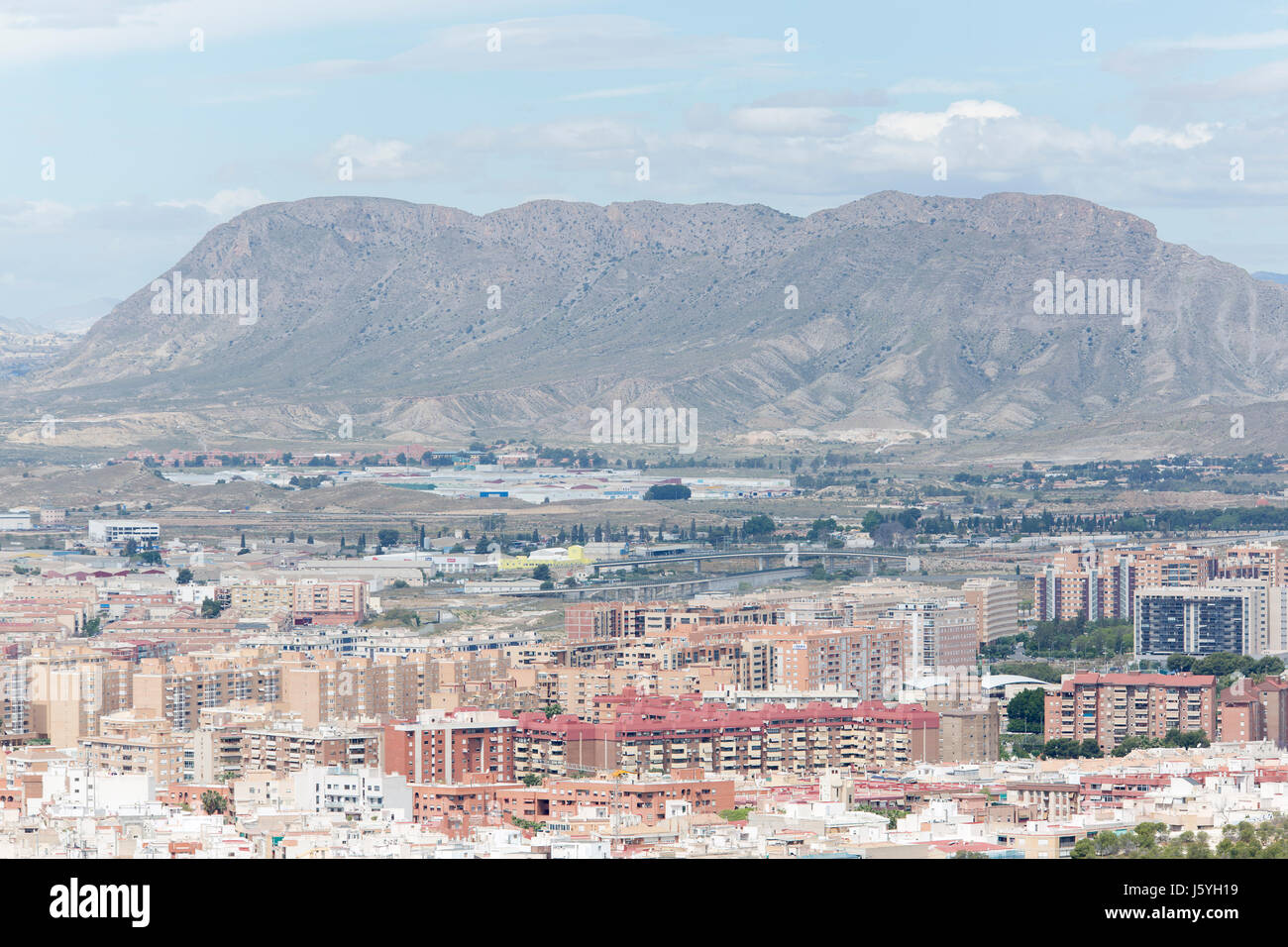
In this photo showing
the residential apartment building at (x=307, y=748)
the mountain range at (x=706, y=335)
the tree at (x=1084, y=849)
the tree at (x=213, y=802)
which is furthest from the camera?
the mountain range at (x=706, y=335)

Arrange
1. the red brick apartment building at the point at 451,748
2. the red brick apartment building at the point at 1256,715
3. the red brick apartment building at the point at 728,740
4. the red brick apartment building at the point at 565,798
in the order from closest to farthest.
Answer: the red brick apartment building at the point at 565,798 < the red brick apartment building at the point at 451,748 < the red brick apartment building at the point at 728,740 < the red brick apartment building at the point at 1256,715

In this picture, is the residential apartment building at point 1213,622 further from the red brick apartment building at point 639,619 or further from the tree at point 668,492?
the tree at point 668,492

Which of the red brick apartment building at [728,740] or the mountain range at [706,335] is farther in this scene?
the mountain range at [706,335]

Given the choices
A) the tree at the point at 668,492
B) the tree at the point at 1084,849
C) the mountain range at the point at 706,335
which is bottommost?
the tree at the point at 1084,849

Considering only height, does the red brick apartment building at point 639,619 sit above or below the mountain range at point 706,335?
below

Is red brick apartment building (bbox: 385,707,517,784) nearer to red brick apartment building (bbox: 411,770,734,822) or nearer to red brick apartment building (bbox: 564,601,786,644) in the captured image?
red brick apartment building (bbox: 411,770,734,822)

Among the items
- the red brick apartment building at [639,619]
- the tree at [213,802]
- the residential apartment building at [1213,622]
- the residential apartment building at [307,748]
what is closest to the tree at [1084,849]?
the tree at [213,802]
